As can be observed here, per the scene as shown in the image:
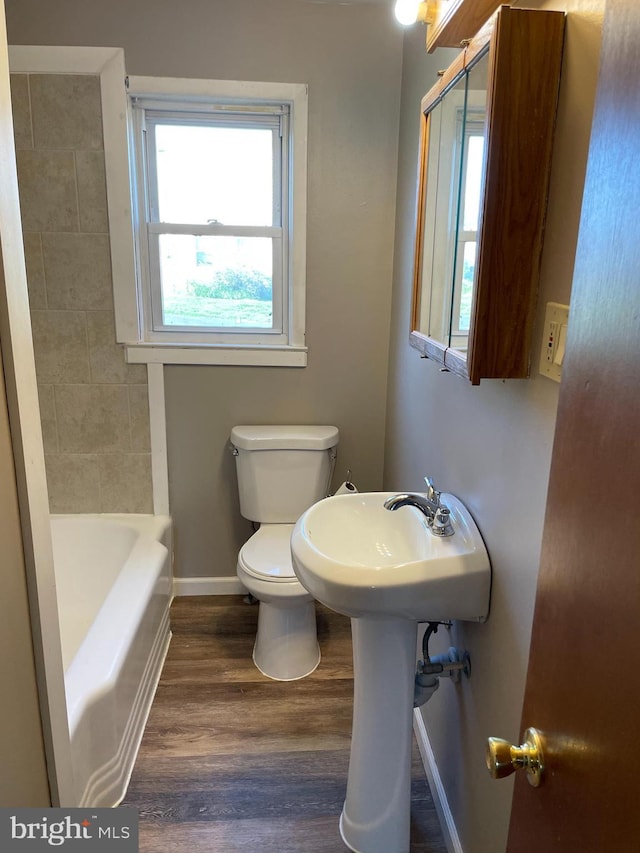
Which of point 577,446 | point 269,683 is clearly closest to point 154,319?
point 269,683

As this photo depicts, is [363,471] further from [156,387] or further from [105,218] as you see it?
[105,218]

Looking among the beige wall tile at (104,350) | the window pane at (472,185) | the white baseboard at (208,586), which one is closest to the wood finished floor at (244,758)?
the white baseboard at (208,586)

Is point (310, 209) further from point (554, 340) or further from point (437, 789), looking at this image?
point (437, 789)

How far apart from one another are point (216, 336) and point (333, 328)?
50 cm

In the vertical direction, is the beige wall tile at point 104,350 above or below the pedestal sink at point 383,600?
above

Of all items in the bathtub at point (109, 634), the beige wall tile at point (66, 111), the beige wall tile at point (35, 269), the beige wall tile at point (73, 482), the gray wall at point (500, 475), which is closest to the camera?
the gray wall at point (500, 475)

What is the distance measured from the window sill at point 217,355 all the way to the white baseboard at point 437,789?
4.64ft

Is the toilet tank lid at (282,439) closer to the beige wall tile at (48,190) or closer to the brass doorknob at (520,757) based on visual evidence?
the beige wall tile at (48,190)

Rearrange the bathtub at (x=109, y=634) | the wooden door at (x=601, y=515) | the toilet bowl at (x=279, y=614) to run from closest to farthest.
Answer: the wooden door at (x=601, y=515), the bathtub at (x=109, y=634), the toilet bowl at (x=279, y=614)

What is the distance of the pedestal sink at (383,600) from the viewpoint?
1222mm

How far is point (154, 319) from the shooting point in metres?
2.43

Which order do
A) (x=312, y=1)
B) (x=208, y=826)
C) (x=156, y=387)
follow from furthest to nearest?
1. (x=156, y=387)
2. (x=312, y=1)
3. (x=208, y=826)

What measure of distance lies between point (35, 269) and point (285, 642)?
173 centimetres

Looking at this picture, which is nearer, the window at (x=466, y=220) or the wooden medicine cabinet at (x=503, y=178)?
the wooden medicine cabinet at (x=503, y=178)
